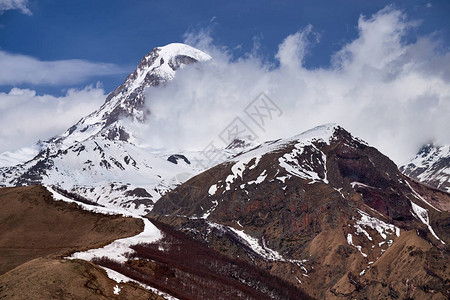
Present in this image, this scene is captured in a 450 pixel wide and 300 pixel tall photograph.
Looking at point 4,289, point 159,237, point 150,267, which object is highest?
point 159,237

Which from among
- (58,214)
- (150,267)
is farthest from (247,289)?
(58,214)

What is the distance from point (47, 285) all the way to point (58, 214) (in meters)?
90.0

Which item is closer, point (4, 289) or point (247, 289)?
point (4, 289)

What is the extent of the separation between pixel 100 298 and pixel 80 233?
259ft

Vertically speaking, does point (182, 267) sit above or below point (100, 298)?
above

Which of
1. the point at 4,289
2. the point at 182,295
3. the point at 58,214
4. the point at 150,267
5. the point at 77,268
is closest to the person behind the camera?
the point at 4,289

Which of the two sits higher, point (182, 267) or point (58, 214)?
point (58, 214)

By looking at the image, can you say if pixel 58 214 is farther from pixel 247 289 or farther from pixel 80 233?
pixel 247 289

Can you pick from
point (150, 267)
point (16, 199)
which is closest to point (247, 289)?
point (150, 267)

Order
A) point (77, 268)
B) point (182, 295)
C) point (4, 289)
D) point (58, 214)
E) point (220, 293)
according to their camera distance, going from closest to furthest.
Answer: point (4, 289), point (77, 268), point (182, 295), point (220, 293), point (58, 214)

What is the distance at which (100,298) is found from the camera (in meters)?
98.8

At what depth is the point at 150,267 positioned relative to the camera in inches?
5630

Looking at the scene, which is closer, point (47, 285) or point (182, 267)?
point (47, 285)

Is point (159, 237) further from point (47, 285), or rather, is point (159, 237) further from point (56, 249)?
point (47, 285)
